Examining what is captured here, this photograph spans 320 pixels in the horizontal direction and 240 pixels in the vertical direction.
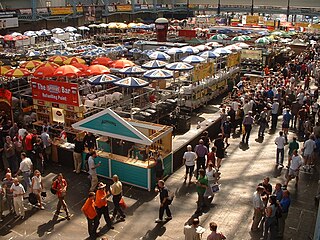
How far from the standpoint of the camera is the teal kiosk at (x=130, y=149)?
11.4 meters

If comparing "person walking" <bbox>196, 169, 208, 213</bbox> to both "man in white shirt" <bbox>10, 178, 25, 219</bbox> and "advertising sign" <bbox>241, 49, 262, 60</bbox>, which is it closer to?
"man in white shirt" <bbox>10, 178, 25, 219</bbox>

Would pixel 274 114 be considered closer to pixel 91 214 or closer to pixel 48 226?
pixel 91 214

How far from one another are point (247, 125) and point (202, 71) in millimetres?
6142

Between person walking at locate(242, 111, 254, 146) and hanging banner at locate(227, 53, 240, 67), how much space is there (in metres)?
9.50

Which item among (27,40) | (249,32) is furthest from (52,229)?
(249,32)

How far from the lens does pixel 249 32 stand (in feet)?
135

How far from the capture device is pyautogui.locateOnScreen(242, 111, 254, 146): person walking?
48.2 feet

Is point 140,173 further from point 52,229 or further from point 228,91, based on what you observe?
point 228,91

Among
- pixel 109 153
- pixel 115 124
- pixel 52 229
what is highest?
pixel 115 124

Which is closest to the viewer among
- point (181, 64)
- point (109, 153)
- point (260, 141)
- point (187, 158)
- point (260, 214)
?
point (260, 214)

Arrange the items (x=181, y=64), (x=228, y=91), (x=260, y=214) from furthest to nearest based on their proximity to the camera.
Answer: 1. (x=228, y=91)
2. (x=181, y=64)
3. (x=260, y=214)

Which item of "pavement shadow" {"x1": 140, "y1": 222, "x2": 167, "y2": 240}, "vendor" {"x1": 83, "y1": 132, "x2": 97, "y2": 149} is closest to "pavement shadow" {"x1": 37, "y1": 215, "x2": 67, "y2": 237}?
"pavement shadow" {"x1": 140, "y1": 222, "x2": 167, "y2": 240}

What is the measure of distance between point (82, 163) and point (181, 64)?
8607 millimetres

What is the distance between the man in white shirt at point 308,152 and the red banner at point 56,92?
8083 millimetres
